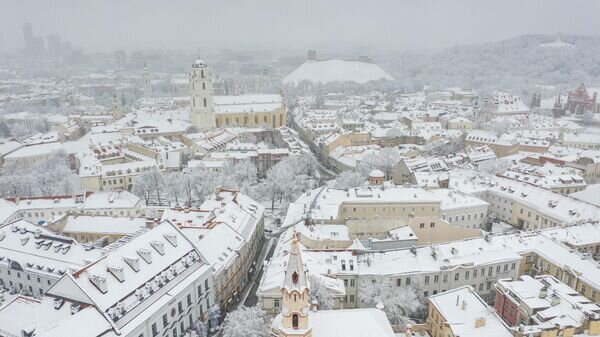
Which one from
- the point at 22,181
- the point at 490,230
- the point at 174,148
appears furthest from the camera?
the point at 174,148

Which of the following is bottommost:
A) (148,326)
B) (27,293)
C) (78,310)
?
(27,293)

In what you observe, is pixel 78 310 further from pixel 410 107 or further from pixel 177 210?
pixel 410 107

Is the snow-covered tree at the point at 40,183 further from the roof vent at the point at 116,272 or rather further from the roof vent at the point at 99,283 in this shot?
the roof vent at the point at 99,283

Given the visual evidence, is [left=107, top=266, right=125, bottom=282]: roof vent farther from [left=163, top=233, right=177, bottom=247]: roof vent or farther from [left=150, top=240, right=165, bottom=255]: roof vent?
[left=163, top=233, right=177, bottom=247]: roof vent

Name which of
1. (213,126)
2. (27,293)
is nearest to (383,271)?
(27,293)

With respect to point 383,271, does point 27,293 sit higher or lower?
lower

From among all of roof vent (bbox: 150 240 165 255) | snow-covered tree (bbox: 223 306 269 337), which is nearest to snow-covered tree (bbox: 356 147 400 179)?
roof vent (bbox: 150 240 165 255)
